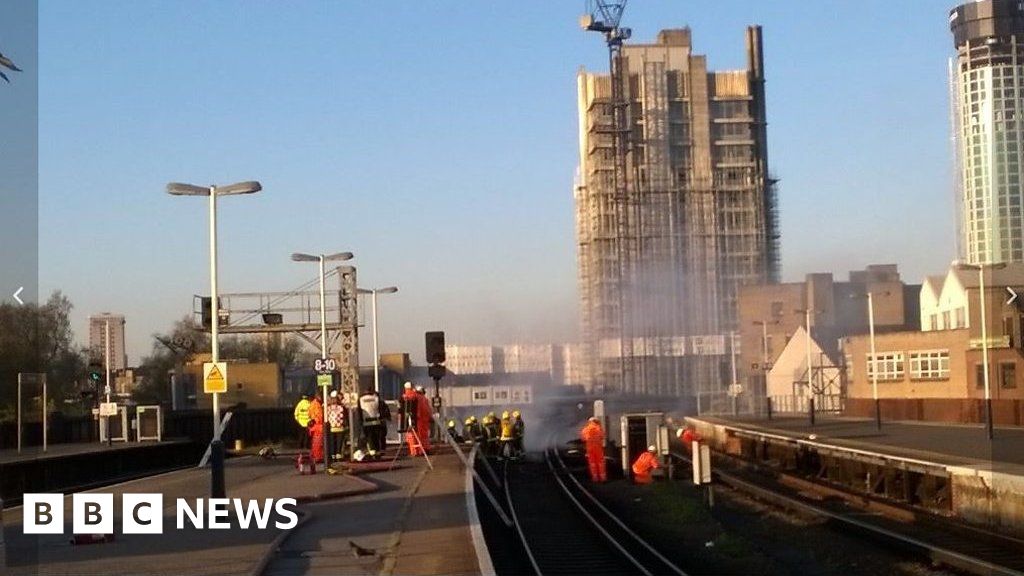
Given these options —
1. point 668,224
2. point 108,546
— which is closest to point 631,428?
point 108,546

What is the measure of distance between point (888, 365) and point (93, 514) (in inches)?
1973

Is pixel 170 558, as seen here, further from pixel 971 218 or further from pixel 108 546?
pixel 971 218

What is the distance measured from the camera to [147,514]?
21.4 metres

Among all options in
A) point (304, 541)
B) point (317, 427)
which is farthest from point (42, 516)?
point (317, 427)

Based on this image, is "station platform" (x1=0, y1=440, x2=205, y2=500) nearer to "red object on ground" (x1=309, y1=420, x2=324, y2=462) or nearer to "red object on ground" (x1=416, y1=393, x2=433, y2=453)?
"red object on ground" (x1=309, y1=420, x2=324, y2=462)

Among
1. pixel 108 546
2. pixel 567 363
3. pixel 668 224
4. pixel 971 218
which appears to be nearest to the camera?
pixel 108 546

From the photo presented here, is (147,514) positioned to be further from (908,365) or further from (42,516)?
(908,365)

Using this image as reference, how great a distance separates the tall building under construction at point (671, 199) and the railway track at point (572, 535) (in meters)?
77.5

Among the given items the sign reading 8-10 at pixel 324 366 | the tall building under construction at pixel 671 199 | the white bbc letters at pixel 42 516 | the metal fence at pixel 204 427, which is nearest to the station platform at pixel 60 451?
the metal fence at pixel 204 427

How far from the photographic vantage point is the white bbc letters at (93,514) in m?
18.8

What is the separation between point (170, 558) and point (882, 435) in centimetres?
3109

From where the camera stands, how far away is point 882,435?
4291 centimetres

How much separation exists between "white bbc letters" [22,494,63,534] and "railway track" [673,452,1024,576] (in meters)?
12.7

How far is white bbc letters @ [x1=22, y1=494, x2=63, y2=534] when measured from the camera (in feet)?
64.0
